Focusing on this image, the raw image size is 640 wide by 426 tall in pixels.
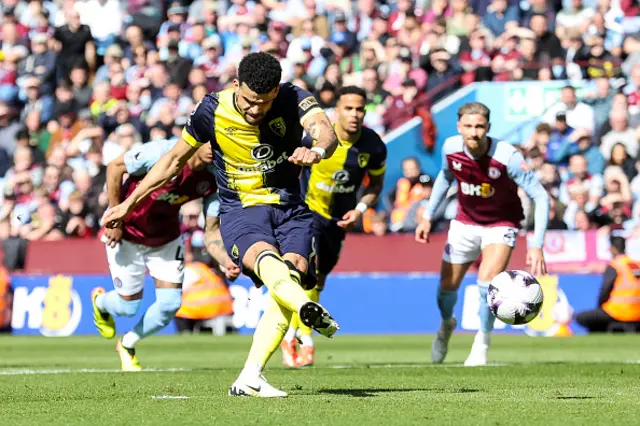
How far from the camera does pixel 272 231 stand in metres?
9.35

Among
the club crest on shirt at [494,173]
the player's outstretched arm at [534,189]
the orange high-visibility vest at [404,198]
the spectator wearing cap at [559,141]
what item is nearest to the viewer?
the player's outstretched arm at [534,189]

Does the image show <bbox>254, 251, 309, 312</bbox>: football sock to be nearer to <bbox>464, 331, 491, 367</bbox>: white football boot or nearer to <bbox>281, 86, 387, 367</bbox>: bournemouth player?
<bbox>464, 331, 491, 367</bbox>: white football boot

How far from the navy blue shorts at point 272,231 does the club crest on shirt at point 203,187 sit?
8.37 ft

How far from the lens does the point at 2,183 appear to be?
26.7 m

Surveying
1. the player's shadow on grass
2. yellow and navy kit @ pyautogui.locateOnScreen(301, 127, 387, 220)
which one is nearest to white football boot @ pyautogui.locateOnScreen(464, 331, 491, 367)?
yellow and navy kit @ pyautogui.locateOnScreen(301, 127, 387, 220)

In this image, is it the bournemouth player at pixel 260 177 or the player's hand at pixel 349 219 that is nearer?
the bournemouth player at pixel 260 177

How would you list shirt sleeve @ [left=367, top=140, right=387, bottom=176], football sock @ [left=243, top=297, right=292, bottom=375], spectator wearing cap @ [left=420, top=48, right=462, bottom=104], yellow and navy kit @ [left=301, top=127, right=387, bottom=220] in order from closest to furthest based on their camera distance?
football sock @ [left=243, top=297, right=292, bottom=375]
yellow and navy kit @ [left=301, top=127, right=387, bottom=220]
shirt sleeve @ [left=367, top=140, right=387, bottom=176]
spectator wearing cap @ [left=420, top=48, right=462, bottom=104]

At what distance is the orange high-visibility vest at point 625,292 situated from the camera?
1925 cm

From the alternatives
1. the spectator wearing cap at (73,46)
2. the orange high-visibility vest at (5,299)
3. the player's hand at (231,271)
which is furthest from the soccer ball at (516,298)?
the spectator wearing cap at (73,46)

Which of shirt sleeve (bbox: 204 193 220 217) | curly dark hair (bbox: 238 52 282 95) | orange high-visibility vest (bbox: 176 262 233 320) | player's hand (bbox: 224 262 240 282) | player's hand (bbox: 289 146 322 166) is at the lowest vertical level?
orange high-visibility vest (bbox: 176 262 233 320)

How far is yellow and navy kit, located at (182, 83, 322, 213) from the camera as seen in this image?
30.2 feet

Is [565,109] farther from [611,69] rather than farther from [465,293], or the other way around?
[465,293]

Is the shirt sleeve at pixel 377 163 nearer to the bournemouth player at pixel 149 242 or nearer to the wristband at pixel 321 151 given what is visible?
the bournemouth player at pixel 149 242

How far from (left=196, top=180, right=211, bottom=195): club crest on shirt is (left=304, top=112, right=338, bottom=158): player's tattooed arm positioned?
3.24 meters
